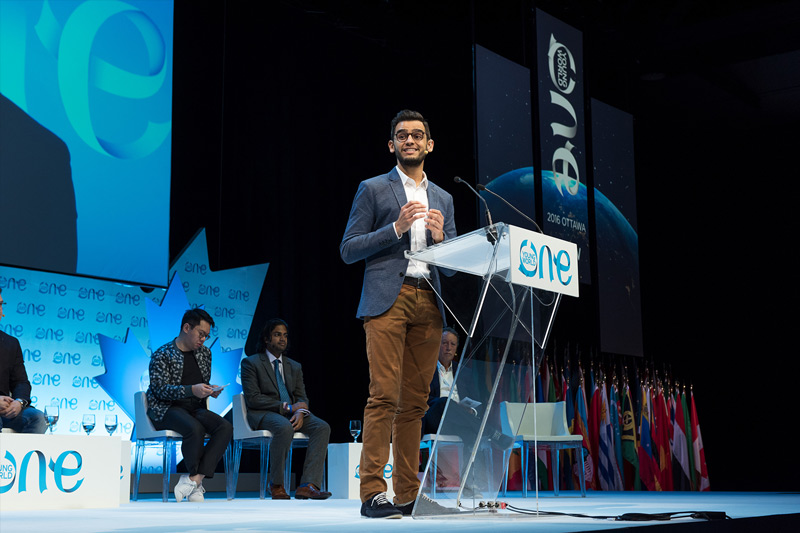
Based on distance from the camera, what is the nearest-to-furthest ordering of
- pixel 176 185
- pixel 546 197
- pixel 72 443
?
pixel 72 443
pixel 176 185
pixel 546 197

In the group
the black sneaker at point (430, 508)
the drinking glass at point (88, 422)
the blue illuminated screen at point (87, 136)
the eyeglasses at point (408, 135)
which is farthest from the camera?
the blue illuminated screen at point (87, 136)

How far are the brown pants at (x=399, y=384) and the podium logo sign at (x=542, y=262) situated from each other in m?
0.39

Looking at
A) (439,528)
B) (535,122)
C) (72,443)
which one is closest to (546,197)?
(535,122)

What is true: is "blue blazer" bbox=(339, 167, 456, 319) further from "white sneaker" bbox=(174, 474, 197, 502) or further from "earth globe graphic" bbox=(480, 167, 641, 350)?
"earth globe graphic" bbox=(480, 167, 641, 350)

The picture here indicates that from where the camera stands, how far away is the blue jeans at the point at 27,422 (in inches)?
179

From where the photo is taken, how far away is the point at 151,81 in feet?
19.3

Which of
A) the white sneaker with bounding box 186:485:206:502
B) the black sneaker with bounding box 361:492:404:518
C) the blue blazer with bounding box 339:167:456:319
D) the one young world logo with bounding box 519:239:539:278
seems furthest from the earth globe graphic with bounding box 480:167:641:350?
the black sneaker with bounding box 361:492:404:518

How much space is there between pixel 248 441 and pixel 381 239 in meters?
3.25

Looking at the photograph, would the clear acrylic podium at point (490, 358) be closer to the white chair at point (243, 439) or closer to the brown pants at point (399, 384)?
the brown pants at point (399, 384)

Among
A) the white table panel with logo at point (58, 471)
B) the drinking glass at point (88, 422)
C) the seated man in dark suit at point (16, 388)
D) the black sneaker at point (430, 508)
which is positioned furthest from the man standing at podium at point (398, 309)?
the seated man in dark suit at point (16, 388)

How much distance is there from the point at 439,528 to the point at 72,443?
2.51 metres

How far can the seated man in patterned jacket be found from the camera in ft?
15.9

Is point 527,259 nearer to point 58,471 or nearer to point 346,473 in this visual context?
point 58,471

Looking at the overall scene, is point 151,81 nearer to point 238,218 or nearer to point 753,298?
point 238,218
